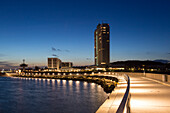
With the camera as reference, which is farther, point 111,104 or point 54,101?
point 54,101

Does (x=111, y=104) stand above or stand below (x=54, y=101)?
above

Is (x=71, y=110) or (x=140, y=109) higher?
(x=140, y=109)

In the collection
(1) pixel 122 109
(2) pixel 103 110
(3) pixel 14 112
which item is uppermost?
(1) pixel 122 109

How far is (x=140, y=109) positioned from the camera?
10.1 meters

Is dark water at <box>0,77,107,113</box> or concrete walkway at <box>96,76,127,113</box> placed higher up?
concrete walkway at <box>96,76,127,113</box>

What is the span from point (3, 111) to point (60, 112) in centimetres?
803

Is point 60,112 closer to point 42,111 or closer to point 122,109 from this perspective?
point 42,111

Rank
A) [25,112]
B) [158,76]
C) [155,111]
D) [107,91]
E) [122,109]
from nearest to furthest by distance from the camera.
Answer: [122,109]
[155,111]
[25,112]
[158,76]
[107,91]

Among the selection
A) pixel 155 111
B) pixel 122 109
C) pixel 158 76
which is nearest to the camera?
pixel 122 109

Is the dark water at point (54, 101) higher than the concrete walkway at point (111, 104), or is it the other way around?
the concrete walkway at point (111, 104)

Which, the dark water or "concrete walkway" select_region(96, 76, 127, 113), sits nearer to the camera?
"concrete walkway" select_region(96, 76, 127, 113)

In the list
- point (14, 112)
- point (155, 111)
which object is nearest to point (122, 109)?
point (155, 111)

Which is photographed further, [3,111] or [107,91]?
[107,91]

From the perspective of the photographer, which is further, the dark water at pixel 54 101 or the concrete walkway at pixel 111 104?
the dark water at pixel 54 101
